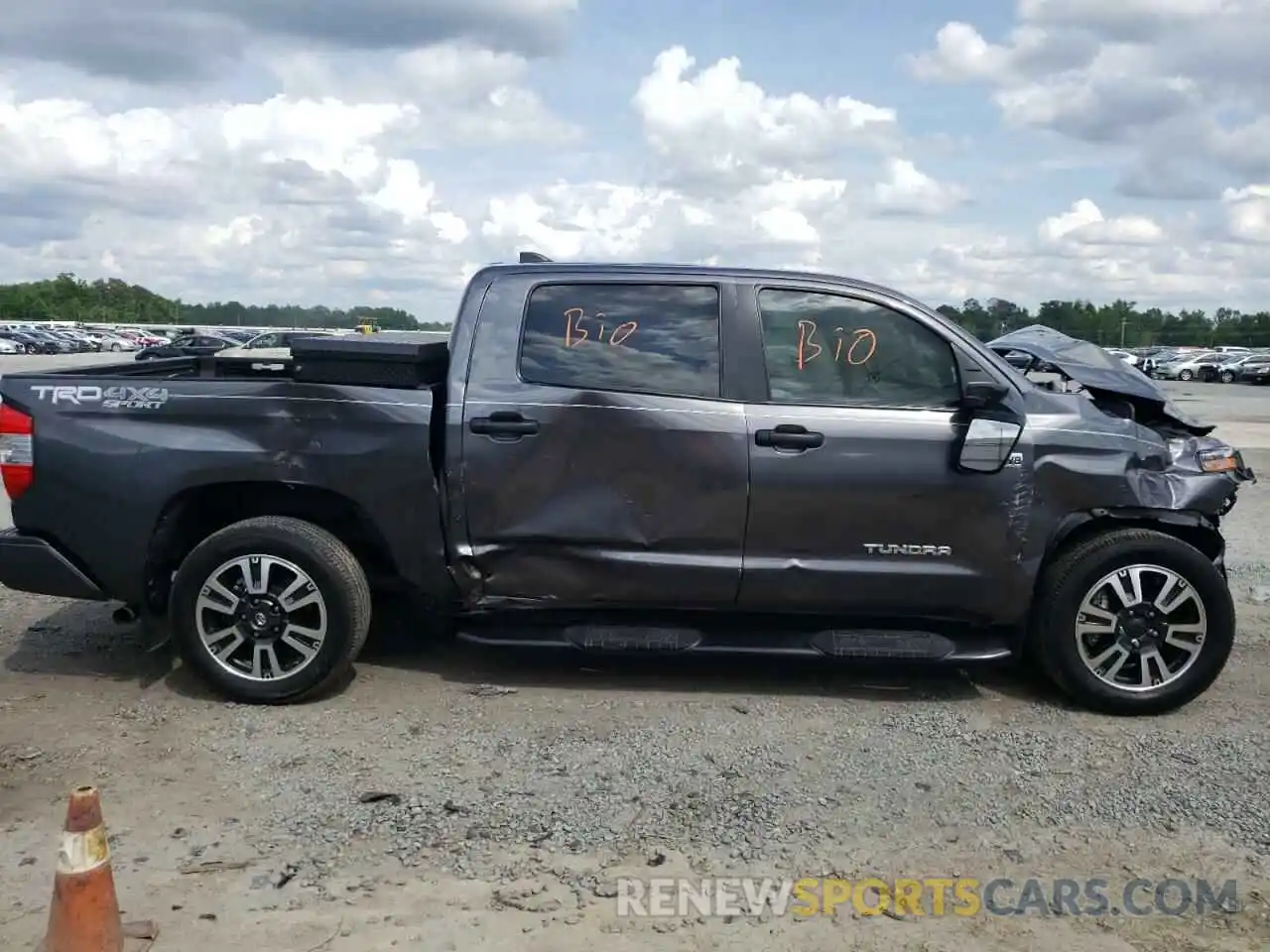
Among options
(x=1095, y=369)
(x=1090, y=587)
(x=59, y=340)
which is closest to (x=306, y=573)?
(x=1090, y=587)

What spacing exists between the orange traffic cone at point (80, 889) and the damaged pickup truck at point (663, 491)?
205cm

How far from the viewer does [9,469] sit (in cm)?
509

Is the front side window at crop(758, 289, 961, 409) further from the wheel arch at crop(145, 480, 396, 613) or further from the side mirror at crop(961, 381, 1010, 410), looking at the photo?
the wheel arch at crop(145, 480, 396, 613)

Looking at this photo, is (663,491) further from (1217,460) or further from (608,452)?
(1217,460)

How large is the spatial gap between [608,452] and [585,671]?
1.23 metres

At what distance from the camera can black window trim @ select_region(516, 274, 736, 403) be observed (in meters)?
4.96

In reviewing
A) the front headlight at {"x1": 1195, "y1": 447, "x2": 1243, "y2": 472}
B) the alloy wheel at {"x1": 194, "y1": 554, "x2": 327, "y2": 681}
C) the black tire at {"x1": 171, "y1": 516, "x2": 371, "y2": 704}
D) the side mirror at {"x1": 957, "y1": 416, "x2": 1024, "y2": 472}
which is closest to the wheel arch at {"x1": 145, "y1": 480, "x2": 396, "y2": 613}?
the black tire at {"x1": 171, "y1": 516, "x2": 371, "y2": 704}

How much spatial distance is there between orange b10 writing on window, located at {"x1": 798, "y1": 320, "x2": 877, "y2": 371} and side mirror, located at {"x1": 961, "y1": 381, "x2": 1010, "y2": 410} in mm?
443

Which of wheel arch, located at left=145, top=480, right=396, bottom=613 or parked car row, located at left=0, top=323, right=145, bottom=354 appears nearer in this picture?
wheel arch, located at left=145, top=480, right=396, bottom=613

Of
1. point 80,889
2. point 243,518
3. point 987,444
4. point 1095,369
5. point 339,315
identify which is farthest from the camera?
point 339,315

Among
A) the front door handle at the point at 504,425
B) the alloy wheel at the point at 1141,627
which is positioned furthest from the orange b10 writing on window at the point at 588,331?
the alloy wheel at the point at 1141,627

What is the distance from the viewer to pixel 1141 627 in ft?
16.5

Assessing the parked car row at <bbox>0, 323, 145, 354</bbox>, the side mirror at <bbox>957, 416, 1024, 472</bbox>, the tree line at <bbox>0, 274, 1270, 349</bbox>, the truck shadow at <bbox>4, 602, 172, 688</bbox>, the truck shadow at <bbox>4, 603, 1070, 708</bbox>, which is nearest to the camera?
the side mirror at <bbox>957, 416, 1024, 472</bbox>

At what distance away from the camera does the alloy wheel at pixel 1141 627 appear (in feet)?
16.3
